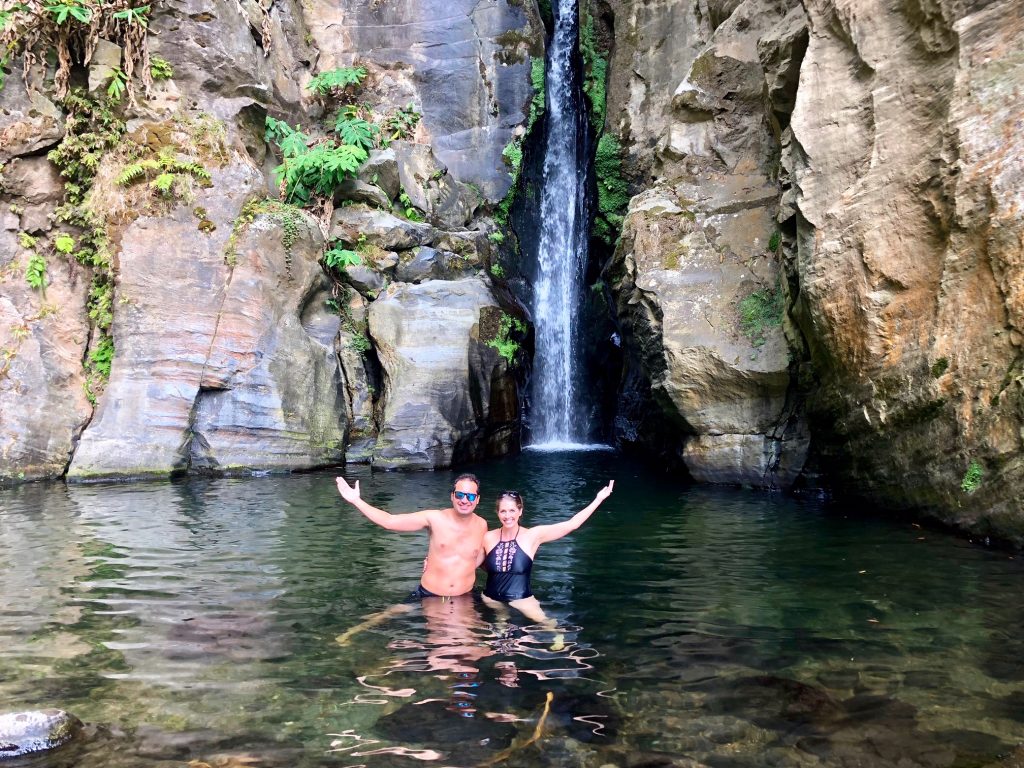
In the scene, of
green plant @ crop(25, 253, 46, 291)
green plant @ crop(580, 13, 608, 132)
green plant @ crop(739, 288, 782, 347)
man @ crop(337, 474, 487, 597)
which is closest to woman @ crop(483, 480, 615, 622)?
man @ crop(337, 474, 487, 597)

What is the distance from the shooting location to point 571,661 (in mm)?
4676

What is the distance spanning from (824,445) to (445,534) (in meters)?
7.10

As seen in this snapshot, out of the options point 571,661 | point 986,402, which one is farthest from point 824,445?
point 571,661

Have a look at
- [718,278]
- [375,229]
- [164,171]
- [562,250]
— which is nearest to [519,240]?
[562,250]

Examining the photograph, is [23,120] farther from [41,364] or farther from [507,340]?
[507,340]

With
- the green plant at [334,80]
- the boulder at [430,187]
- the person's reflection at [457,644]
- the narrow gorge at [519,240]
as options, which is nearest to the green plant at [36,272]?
the narrow gorge at [519,240]

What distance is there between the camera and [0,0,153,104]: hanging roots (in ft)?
45.7

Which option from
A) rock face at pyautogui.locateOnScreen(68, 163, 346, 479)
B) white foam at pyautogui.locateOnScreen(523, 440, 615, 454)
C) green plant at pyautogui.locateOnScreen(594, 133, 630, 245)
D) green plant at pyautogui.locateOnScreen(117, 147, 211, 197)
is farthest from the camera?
green plant at pyautogui.locateOnScreen(594, 133, 630, 245)

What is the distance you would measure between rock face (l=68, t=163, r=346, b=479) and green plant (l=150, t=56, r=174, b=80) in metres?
2.19

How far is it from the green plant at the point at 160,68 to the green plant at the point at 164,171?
158 cm

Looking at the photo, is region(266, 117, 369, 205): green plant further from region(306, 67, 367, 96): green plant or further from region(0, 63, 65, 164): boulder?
region(0, 63, 65, 164): boulder

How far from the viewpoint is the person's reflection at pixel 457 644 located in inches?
164

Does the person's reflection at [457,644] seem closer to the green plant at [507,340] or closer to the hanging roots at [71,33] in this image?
the green plant at [507,340]

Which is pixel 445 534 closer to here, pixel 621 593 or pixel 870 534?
pixel 621 593
